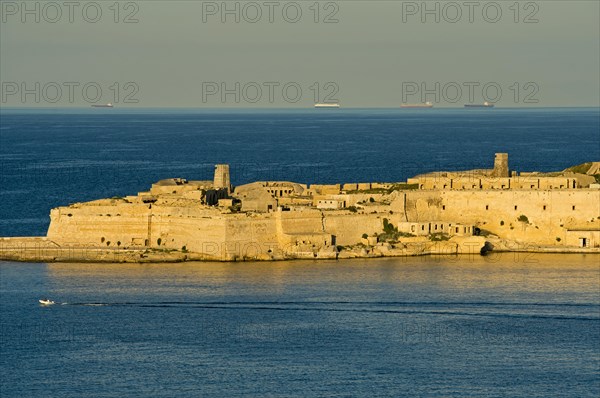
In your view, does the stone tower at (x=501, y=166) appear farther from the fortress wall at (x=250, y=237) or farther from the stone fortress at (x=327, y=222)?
the fortress wall at (x=250, y=237)

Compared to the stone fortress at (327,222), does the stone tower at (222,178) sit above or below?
above

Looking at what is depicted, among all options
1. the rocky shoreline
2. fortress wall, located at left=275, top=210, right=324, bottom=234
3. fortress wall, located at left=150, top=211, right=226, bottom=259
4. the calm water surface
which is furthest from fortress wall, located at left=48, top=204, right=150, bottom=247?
fortress wall, located at left=275, top=210, right=324, bottom=234

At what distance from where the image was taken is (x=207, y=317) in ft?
160

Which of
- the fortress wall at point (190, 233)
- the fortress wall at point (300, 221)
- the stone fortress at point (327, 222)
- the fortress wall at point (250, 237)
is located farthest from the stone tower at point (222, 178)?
the fortress wall at point (250, 237)

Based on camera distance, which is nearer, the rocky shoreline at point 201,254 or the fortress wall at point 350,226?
the rocky shoreline at point 201,254

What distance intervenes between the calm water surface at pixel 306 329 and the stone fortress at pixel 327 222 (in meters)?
1.26

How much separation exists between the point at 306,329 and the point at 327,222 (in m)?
14.5

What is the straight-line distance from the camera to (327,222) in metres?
61.2

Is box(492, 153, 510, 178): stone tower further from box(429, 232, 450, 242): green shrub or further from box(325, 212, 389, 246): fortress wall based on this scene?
box(325, 212, 389, 246): fortress wall

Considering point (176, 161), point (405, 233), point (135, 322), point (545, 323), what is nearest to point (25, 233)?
point (405, 233)

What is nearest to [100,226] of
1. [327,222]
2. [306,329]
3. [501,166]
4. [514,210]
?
[327,222]

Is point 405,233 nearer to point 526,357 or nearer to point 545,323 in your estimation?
point 545,323

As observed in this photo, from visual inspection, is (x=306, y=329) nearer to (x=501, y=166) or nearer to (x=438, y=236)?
(x=438, y=236)

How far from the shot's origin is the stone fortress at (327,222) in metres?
59.7
